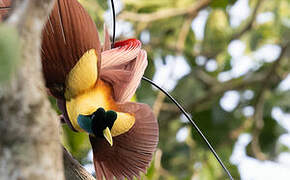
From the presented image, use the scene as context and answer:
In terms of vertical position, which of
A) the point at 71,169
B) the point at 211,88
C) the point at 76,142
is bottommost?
the point at 211,88

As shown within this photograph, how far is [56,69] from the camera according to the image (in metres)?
0.85

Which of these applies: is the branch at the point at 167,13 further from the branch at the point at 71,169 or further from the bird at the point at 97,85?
the branch at the point at 71,169

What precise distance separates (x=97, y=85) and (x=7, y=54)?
0.53m

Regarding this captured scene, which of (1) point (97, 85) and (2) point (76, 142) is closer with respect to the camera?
(1) point (97, 85)

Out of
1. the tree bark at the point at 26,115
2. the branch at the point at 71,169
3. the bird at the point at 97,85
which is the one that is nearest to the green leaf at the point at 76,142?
the bird at the point at 97,85

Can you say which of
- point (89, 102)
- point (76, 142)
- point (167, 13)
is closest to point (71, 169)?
point (89, 102)

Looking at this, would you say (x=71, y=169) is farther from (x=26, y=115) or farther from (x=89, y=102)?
(x=26, y=115)

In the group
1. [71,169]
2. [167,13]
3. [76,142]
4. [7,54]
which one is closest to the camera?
[7,54]

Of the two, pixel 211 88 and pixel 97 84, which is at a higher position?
pixel 97 84

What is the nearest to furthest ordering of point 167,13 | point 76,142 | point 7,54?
1. point 7,54
2. point 76,142
3. point 167,13

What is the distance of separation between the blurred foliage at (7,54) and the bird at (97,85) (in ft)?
1.58

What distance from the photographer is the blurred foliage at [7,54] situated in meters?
0.34

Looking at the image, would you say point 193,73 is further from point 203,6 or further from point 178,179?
point 178,179

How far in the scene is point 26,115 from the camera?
1.32 ft
